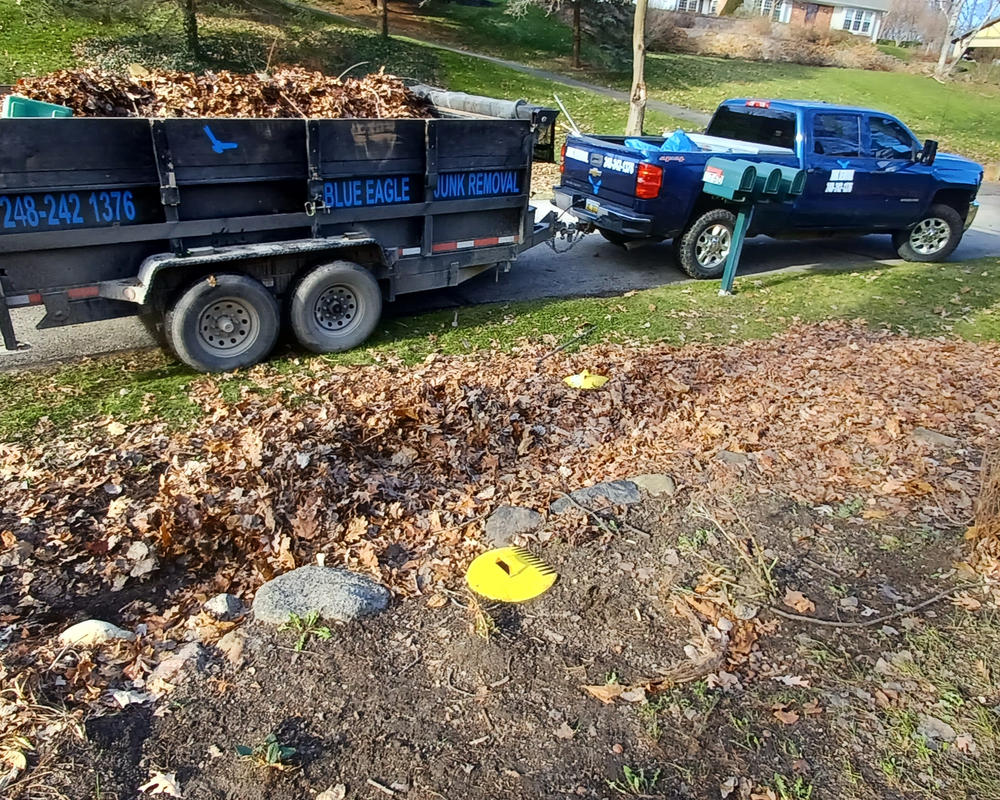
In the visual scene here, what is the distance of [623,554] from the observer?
163 inches

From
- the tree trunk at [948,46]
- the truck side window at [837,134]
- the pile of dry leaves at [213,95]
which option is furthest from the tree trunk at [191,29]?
the tree trunk at [948,46]

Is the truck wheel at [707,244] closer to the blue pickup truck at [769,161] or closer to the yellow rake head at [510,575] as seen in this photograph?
the blue pickup truck at [769,161]

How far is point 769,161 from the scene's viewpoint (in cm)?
927

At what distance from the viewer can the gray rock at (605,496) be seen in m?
4.59

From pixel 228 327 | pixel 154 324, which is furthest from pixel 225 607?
pixel 154 324

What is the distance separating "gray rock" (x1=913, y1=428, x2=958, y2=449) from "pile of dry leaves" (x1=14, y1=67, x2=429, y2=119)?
5073mm

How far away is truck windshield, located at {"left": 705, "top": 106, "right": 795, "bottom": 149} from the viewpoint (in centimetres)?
961

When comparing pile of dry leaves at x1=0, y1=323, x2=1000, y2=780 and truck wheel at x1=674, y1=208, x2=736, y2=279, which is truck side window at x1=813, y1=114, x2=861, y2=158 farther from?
pile of dry leaves at x1=0, y1=323, x2=1000, y2=780

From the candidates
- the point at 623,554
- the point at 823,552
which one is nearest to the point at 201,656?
the point at 623,554

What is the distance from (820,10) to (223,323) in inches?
2680

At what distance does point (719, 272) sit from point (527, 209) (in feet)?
10.8

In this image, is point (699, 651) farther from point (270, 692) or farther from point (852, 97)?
point (852, 97)

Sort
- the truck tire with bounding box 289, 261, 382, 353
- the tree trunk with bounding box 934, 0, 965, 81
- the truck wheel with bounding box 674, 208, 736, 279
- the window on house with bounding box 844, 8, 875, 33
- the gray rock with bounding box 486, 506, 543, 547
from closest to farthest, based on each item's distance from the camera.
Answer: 1. the gray rock with bounding box 486, 506, 543, 547
2. the truck tire with bounding box 289, 261, 382, 353
3. the truck wheel with bounding box 674, 208, 736, 279
4. the tree trunk with bounding box 934, 0, 965, 81
5. the window on house with bounding box 844, 8, 875, 33

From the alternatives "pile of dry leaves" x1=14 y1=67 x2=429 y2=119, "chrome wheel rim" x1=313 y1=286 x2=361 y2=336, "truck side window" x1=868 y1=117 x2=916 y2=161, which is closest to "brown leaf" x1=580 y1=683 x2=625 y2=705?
"chrome wheel rim" x1=313 y1=286 x2=361 y2=336
